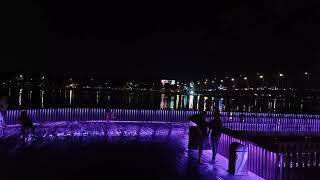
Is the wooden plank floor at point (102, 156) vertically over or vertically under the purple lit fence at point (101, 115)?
under

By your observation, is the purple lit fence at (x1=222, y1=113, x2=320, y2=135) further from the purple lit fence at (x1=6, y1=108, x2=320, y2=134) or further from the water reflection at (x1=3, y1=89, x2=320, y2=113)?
the water reflection at (x1=3, y1=89, x2=320, y2=113)

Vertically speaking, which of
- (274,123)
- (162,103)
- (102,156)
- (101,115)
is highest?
(101,115)

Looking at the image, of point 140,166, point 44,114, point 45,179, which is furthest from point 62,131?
point 45,179

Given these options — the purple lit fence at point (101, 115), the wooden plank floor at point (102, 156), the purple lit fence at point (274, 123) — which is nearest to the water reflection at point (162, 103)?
the purple lit fence at point (101, 115)

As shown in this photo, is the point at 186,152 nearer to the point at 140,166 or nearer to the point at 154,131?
the point at 140,166

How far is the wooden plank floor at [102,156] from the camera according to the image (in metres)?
13.6

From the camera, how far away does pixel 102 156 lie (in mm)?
16625

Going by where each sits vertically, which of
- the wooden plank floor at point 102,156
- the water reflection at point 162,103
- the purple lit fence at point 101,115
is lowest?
the water reflection at point 162,103

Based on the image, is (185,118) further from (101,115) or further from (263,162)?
(263,162)

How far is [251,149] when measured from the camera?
13938mm

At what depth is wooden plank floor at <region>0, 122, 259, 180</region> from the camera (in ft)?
44.7

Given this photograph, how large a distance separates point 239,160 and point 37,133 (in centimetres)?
1163

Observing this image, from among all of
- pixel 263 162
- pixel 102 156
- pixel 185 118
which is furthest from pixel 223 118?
pixel 263 162

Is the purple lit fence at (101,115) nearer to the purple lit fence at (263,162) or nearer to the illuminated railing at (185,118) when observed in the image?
the illuminated railing at (185,118)
